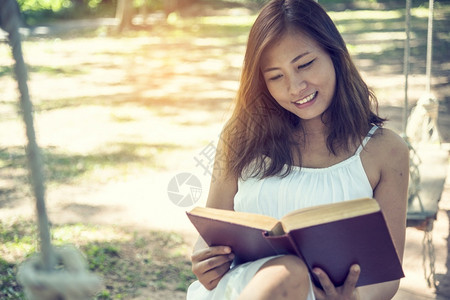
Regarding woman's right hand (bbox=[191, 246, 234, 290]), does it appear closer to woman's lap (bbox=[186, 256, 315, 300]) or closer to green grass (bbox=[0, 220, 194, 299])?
woman's lap (bbox=[186, 256, 315, 300])

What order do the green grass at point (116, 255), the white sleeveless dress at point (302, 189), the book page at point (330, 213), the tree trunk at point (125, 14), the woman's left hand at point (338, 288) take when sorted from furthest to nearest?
the tree trunk at point (125, 14), the green grass at point (116, 255), the white sleeveless dress at point (302, 189), the woman's left hand at point (338, 288), the book page at point (330, 213)

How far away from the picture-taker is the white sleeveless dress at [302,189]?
5.73 feet

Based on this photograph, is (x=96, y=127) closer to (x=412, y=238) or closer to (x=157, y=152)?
(x=157, y=152)

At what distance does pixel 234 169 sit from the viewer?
190cm

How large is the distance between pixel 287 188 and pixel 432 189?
1.59 m

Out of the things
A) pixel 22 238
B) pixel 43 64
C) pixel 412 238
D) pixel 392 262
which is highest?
pixel 43 64

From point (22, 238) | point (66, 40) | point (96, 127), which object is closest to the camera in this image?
point (22, 238)

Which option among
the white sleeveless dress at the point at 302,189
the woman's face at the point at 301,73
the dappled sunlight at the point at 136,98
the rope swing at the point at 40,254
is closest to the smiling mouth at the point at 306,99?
the woman's face at the point at 301,73

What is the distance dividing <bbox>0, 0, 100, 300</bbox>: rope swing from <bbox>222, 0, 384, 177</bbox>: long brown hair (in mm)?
941

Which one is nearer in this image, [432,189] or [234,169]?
[234,169]

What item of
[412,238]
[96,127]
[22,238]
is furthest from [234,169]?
[96,127]

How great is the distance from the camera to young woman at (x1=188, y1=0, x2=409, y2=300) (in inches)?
68.0

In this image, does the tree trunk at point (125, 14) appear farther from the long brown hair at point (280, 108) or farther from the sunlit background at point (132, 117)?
the long brown hair at point (280, 108)

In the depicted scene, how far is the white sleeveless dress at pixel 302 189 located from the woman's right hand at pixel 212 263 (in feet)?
0.14
